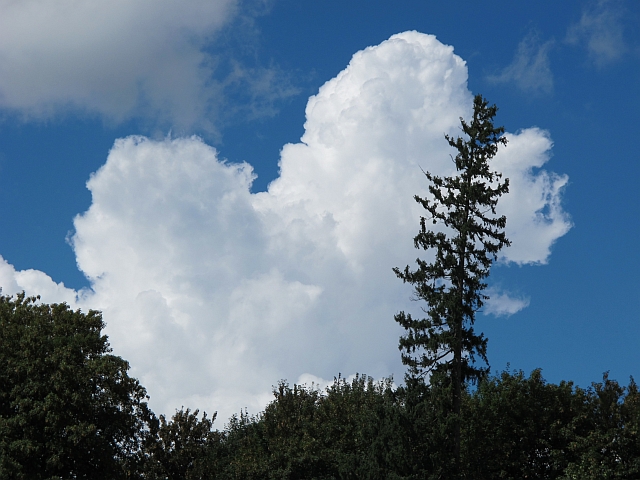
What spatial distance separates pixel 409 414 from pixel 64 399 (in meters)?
Result: 17.4

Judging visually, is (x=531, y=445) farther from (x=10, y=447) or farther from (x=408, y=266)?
(x=10, y=447)

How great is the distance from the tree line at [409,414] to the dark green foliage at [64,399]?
70mm

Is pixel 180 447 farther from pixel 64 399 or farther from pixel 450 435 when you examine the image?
pixel 450 435

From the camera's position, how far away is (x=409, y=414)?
3528cm

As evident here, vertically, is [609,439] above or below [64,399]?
below

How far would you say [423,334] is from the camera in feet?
127

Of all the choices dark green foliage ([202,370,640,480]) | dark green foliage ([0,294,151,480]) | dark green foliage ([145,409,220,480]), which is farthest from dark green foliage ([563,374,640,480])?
dark green foliage ([0,294,151,480])

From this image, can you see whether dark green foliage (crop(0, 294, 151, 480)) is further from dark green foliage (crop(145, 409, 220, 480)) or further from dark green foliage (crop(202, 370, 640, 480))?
dark green foliage (crop(202, 370, 640, 480))

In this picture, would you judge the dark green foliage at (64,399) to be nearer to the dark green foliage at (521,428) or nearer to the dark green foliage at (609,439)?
the dark green foliage at (521,428)

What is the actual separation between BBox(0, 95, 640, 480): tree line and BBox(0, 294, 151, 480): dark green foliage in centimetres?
7

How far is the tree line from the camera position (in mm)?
35375

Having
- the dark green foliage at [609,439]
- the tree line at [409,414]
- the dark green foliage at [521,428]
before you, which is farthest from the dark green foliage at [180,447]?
the dark green foliage at [609,439]

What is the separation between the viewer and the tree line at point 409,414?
1393 inches

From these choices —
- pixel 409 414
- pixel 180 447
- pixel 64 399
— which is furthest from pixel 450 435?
pixel 64 399
